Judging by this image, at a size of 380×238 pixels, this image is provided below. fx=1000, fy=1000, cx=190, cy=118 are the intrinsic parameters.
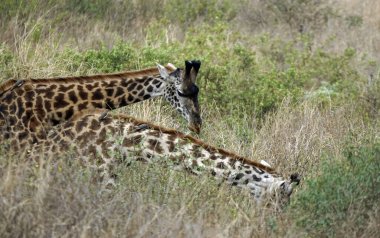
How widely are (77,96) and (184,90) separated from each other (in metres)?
1.24

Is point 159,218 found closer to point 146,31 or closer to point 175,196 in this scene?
point 175,196

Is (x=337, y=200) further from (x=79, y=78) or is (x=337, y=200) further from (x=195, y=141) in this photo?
(x=79, y=78)

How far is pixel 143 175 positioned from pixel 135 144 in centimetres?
45

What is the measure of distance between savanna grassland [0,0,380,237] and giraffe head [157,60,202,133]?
0.68 metres

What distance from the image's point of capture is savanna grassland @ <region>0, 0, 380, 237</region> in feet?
24.9

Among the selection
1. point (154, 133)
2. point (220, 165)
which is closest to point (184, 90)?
point (154, 133)

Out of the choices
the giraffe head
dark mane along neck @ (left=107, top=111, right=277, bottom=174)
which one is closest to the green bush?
dark mane along neck @ (left=107, top=111, right=277, bottom=174)

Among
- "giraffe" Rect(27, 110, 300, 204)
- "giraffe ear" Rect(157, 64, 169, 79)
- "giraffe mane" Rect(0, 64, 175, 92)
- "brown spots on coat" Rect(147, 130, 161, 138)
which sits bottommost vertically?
"giraffe" Rect(27, 110, 300, 204)

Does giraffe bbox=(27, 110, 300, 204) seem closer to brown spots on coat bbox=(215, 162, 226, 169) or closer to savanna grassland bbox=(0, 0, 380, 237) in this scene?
brown spots on coat bbox=(215, 162, 226, 169)

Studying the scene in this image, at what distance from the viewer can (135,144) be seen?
901 cm

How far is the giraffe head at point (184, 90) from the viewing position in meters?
10.6

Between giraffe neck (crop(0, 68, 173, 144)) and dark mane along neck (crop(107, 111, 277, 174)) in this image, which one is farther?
giraffe neck (crop(0, 68, 173, 144))

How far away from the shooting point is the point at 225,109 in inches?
535

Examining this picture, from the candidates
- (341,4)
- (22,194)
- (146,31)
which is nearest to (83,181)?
(22,194)
